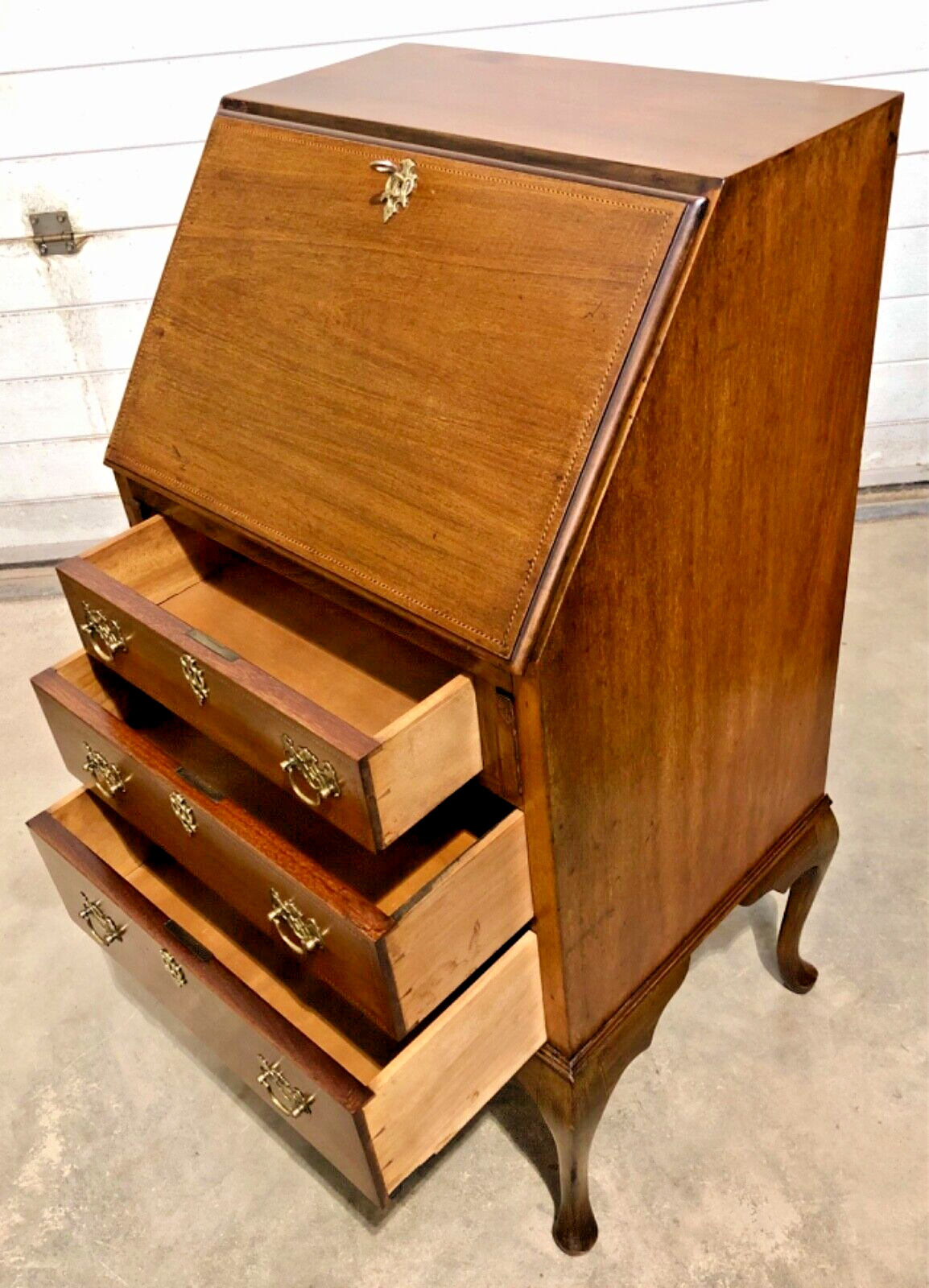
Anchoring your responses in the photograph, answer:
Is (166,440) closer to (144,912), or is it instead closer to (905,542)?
(144,912)

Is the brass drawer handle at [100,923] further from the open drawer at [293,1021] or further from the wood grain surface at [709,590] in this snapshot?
the wood grain surface at [709,590]

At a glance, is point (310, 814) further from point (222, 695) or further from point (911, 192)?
point (911, 192)

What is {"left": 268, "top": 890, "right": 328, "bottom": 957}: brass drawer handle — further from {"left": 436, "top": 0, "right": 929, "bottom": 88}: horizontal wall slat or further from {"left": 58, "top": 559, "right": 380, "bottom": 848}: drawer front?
{"left": 436, "top": 0, "right": 929, "bottom": 88}: horizontal wall slat

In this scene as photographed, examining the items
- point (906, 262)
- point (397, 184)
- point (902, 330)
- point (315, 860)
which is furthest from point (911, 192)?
point (315, 860)

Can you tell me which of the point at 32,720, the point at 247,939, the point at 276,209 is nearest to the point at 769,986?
the point at 247,939

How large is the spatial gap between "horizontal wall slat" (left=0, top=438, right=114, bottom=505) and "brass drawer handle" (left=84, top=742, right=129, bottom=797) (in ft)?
4.96

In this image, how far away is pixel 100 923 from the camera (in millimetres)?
1344

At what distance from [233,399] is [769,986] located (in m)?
1.12

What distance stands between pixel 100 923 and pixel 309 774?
50 cm

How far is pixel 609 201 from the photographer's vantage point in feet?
3.01

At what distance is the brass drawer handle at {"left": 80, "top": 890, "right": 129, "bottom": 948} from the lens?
132cm

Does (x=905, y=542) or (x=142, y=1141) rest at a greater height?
(x=905, y=542)

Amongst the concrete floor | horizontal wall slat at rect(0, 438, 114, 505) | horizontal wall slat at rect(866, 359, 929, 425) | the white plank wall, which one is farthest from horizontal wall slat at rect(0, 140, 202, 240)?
horizontal wall slat at rect(866, 359, 929, 425)

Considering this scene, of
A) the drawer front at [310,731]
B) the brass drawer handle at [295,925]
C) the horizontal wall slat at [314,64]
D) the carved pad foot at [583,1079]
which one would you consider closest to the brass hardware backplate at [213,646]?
the drawer front at [310,731]
